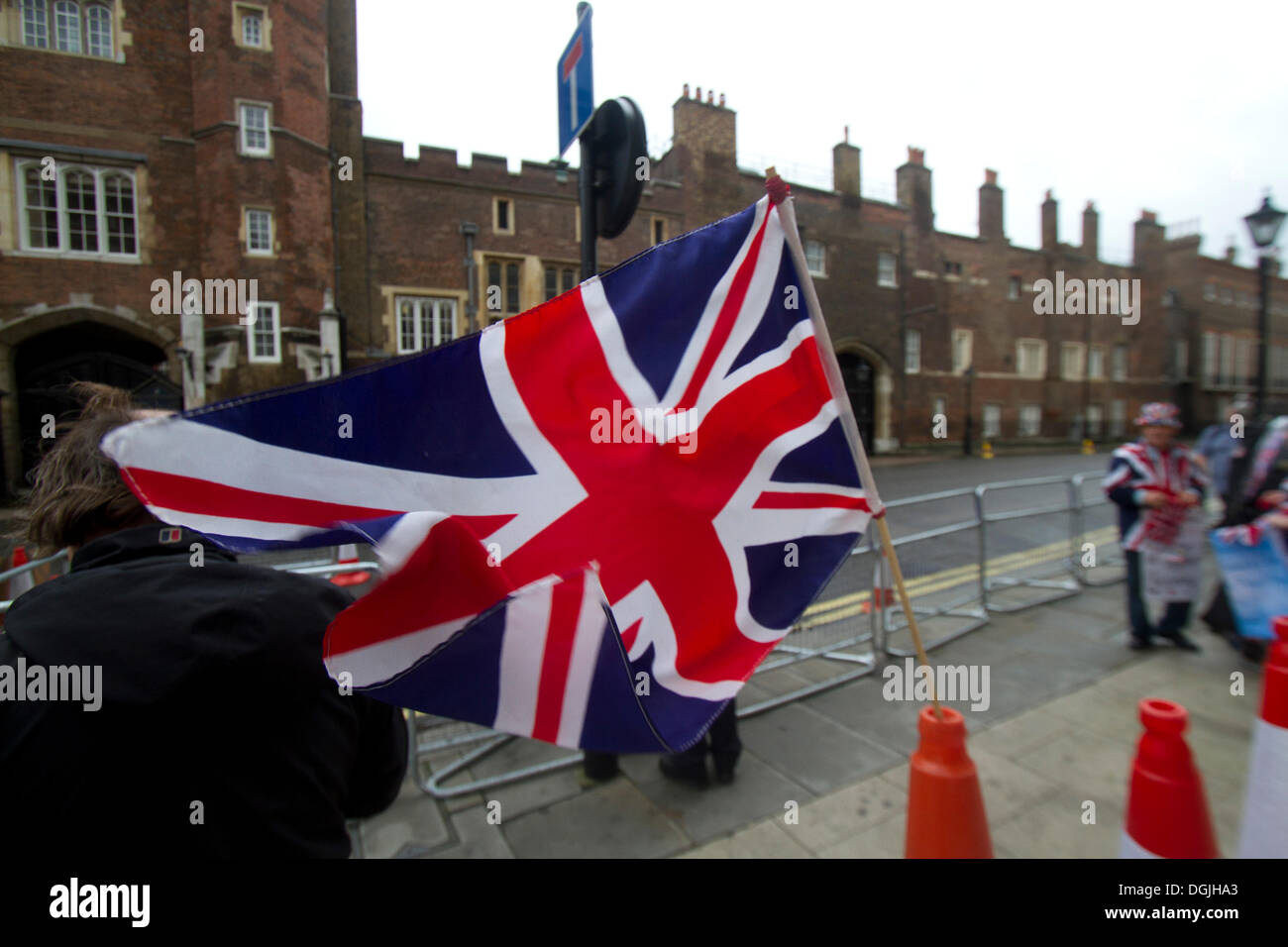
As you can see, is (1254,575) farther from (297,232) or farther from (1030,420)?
(1030,420)

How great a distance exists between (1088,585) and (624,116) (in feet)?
21.8

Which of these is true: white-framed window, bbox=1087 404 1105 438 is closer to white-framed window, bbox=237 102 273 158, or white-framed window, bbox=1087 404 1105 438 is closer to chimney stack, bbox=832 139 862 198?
chimney stack, bbox=832 139 862 198

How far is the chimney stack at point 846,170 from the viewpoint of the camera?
31438 mm

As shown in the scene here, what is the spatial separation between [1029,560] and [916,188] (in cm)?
3145

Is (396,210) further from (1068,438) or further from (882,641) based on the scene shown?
(1068,438)

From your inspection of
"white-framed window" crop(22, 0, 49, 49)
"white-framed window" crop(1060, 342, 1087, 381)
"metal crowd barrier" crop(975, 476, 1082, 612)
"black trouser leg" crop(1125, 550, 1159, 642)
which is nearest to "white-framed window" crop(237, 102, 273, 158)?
"white-framed window" crop(22, 0, 49, 49)

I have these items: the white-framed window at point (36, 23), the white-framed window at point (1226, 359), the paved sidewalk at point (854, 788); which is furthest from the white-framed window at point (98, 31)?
the white-framed window at point (1226, 359)

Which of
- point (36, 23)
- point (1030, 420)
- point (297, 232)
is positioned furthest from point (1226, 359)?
point (36, 23)

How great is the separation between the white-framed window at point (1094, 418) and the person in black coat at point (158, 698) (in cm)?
4870

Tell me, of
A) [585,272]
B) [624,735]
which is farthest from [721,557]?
[585,272]

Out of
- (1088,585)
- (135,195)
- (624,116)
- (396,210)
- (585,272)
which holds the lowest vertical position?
(1088,585)

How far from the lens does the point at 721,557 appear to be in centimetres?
192

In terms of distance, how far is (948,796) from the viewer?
6.84ft

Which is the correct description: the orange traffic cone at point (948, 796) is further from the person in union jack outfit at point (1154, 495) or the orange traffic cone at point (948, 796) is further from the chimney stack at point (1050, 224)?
the chimney stack at point (1050, 224)
